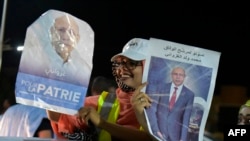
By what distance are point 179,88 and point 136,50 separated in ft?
0.83

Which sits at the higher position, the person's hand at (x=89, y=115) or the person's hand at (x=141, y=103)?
the person's hand at (x=141, y=103)

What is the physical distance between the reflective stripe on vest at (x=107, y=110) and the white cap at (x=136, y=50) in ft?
0.59

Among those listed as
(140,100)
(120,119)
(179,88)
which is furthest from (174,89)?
(120,119)

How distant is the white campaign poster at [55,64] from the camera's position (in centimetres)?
183

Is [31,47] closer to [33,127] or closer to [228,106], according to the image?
[33,127]

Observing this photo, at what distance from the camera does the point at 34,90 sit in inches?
71.7

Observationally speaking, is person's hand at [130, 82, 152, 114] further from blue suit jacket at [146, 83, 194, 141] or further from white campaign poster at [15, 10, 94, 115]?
white campaign poster at [15, 10, 94, 115]

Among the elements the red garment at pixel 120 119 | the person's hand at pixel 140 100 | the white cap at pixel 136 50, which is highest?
the white cap at pixel 136 50

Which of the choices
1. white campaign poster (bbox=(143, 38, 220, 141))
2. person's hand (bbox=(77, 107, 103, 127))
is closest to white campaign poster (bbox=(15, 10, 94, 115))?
person's hand (bbox=(77, 107, 103, 127))

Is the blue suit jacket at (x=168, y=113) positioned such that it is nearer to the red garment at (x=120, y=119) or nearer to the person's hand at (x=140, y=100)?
the person's hand at (x=140, y=100)

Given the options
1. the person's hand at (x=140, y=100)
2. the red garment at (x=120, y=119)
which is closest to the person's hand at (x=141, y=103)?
the person's hand at (x=140, y=100)

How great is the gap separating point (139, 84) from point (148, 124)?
0.18 meters

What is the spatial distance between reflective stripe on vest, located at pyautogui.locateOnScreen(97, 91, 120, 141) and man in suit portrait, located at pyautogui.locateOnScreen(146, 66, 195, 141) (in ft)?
0.66

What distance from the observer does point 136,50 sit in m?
2.01
